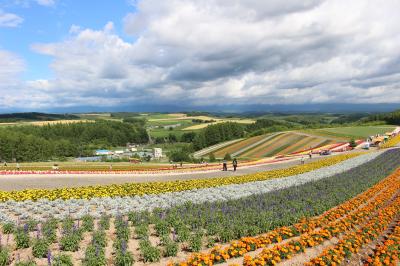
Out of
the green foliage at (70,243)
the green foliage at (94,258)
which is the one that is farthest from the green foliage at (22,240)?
the green foliage at (94,258)

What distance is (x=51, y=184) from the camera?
2852 cm

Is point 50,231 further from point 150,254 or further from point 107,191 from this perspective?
point 107,191

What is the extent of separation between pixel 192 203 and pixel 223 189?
Answer: 587 centimetres

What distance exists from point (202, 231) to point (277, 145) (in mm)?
88017

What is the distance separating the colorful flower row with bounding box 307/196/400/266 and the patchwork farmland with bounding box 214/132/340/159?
230 ft

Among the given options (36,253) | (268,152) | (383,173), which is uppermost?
(36,253)

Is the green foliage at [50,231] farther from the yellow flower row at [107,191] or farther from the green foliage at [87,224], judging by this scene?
the yellow flower row at [107,191]

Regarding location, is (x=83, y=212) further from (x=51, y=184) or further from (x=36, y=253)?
(x=51, y=184)

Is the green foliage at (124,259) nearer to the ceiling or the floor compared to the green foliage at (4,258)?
nearer to the floor

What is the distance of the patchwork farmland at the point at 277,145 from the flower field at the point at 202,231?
69.1 m

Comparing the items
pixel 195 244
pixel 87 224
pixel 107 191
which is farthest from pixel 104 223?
pixel 107 191

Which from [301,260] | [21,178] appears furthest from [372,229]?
[21,178]

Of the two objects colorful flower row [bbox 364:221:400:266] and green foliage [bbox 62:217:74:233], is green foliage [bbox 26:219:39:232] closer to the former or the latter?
green foliage [bbox 62:217:74:233]

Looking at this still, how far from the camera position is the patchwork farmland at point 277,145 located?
9012 centimetres
